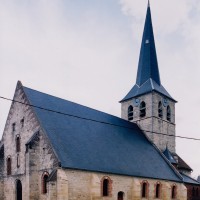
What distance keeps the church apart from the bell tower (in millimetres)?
227

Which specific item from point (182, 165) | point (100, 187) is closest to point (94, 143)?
point (100, 187)

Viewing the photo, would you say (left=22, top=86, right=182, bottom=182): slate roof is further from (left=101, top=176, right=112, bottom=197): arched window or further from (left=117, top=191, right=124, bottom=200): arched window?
(left=117, top=191, right=124, bottom=200): arched window

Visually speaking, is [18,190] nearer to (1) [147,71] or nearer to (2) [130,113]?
(2) [130,113]

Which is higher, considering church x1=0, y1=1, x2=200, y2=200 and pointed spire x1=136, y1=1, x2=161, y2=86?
pointed spire x1=136, y1=1, x2=161, y2=86

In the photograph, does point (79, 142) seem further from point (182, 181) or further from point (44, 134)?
point (182, 181)

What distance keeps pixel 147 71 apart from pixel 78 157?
17816 mm

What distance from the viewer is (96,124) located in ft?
99.9

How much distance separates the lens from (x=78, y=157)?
24828mm

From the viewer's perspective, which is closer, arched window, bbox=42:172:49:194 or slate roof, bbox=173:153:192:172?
arched window, bbox=42:172:49:194

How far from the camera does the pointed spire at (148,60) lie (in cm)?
3944

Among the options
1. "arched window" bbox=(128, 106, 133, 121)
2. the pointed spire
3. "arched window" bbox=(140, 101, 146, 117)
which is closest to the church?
"arched window" bbox=(140, 101, 146, 117)

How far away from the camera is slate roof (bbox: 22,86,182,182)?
2494 centimetres

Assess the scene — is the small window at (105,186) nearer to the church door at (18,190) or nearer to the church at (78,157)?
the church at (78,157)

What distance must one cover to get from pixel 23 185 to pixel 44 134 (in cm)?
425
